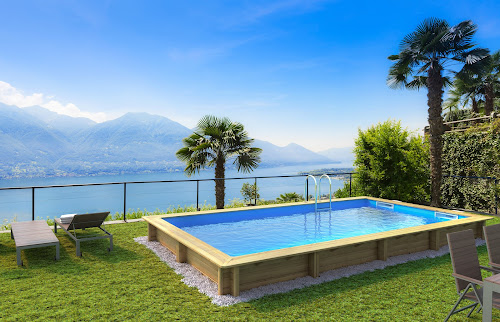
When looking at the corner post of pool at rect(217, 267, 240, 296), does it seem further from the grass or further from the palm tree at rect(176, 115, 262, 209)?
the palm tree at rect(176, 115, 262, 209)

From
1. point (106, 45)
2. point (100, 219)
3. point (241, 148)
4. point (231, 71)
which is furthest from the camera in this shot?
point (231, 71)

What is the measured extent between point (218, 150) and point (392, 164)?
542 centimetres

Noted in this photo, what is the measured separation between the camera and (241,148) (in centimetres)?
994

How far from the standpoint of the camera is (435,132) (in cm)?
962

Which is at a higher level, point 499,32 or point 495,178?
point 499,32

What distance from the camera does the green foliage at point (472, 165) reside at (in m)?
8.91

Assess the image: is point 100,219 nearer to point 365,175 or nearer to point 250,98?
point 365,175

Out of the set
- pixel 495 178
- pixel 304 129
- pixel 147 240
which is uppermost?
pixel 304 129

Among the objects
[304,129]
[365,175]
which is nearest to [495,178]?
[365,175]

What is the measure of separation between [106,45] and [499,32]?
25.2 metres

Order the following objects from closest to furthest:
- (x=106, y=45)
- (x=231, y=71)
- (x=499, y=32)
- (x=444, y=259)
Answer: (x=444, y=259) < (x=499, y=32) < (x=106, y=45) < (x=231, y=71)

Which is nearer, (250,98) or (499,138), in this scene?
(499,138)

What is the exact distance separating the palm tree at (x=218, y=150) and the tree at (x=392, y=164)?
11.9 feet

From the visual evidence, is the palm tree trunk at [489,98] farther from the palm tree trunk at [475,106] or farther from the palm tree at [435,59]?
A: the palm tree at [435,59]
